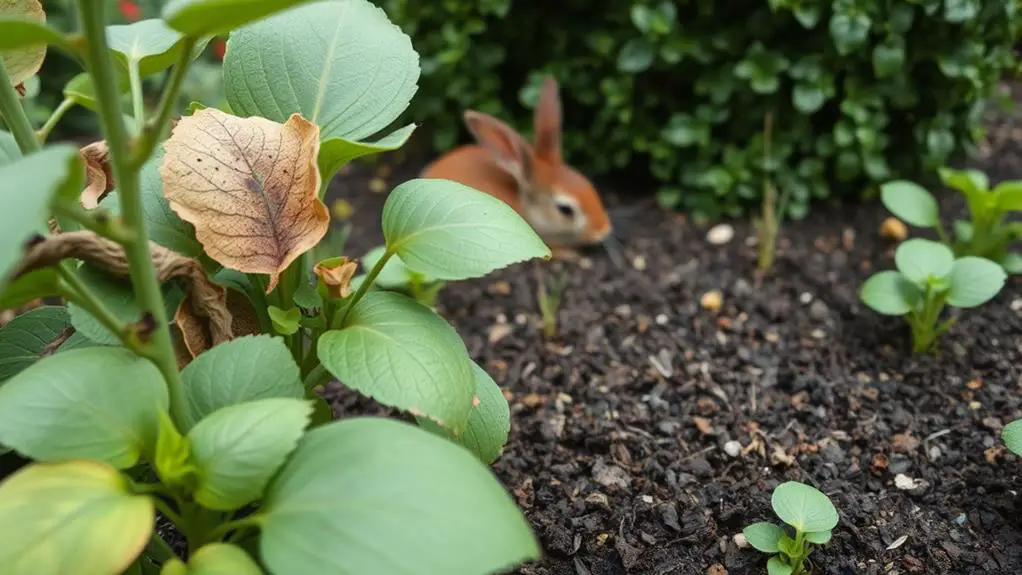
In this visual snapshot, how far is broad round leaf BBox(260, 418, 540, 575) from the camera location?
82 centimetres

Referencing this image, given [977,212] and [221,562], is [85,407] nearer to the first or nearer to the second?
[221,562]

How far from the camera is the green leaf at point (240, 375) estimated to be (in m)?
1.05

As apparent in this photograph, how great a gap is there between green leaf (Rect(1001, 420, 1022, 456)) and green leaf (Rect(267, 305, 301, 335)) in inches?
43.2

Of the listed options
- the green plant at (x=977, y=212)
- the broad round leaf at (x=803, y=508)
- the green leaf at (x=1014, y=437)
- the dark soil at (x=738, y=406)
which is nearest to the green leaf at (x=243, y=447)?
the dark soil at (x=738, y=406)

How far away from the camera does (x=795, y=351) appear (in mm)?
2033

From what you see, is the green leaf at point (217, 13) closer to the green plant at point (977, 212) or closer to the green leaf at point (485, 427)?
the green leaf at point (485, 427)

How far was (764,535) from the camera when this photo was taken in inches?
53.3

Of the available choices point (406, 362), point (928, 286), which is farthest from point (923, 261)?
point (406, 362)

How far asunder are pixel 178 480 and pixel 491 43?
2063 millimetres

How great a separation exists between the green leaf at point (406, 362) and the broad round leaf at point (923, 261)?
3.72 ft

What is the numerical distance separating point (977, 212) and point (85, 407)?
6.42 feet

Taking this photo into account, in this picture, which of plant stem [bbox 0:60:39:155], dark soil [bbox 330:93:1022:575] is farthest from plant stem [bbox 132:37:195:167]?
dark soil [bbox 330:93:1022:575]

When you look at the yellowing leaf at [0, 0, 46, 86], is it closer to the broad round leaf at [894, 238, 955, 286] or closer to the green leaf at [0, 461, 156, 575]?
the green leaf at [0, 461, 156, 575]

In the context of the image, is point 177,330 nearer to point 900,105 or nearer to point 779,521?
point 779,521
